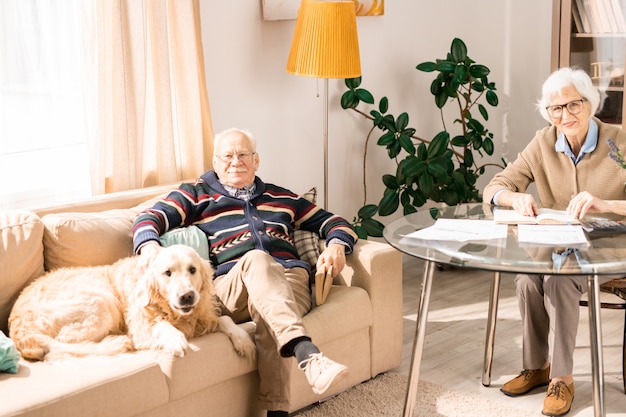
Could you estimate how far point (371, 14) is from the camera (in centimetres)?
446

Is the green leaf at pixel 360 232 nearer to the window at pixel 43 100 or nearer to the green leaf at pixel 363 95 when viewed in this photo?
the green leaf at pixel 363 95

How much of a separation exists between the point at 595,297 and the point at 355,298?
88 centimetres

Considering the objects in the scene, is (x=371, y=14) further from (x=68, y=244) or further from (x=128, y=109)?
(x=68, y=244)

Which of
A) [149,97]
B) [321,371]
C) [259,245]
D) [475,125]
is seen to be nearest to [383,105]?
[475,125]

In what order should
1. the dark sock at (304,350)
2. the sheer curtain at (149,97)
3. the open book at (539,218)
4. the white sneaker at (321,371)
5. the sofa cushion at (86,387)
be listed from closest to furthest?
the sofa cushion at (86,387) → the white sneaker at (321,371) → the dark sock at (304,350) → the open book at (539,218) → the sheer curtain at (149,97)

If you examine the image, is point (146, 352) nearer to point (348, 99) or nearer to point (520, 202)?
point (520, 202)

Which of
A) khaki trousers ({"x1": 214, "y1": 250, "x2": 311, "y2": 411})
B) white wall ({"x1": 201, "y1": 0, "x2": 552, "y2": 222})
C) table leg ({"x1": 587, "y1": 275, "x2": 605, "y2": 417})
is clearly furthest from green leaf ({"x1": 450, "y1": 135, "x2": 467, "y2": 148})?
table leg ({"x1": 587, "y1": 275, "x2": 605, "y2": 417})

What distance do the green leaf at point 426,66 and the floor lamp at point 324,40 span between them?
0.88 m

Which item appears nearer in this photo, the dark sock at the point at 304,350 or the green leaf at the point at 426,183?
the dark sock at the point at 304,350

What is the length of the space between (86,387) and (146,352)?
0.88 feet

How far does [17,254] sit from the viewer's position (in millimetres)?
2693

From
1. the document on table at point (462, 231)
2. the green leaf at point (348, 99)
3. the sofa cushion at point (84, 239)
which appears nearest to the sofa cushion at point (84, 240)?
the sofa cushion at point (84, 239)

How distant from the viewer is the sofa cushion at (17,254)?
105 inches

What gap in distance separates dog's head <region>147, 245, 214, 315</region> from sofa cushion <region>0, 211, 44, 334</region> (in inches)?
16.2
